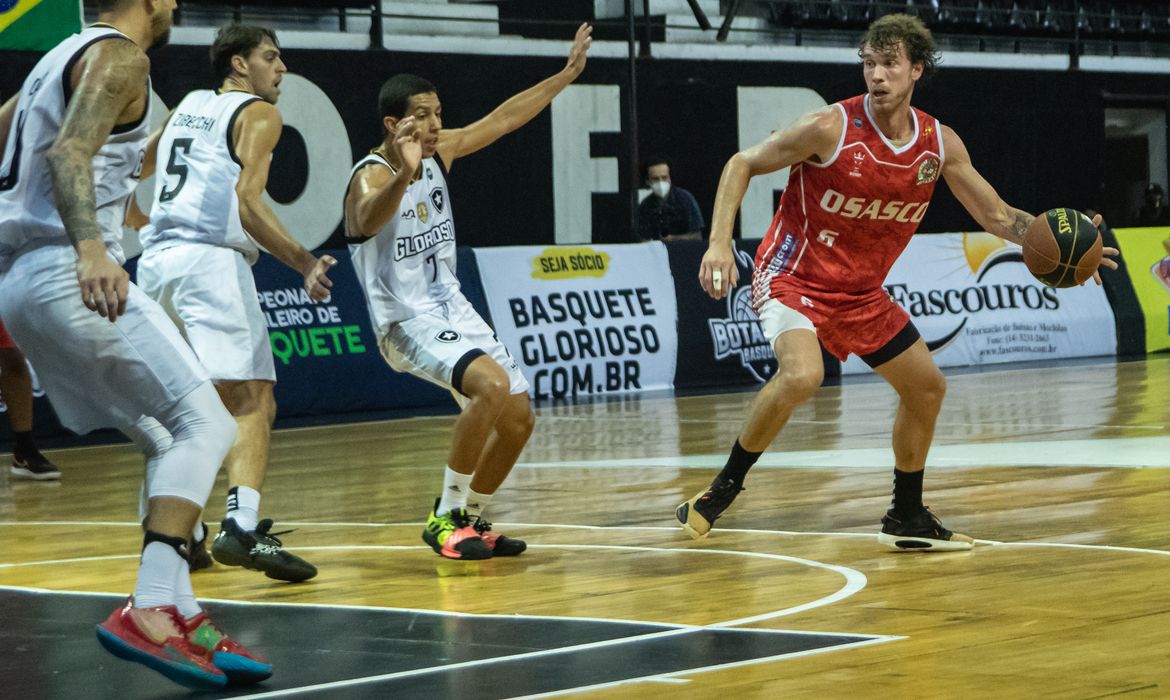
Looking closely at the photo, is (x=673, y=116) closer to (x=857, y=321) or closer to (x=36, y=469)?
(x=36, y=469)

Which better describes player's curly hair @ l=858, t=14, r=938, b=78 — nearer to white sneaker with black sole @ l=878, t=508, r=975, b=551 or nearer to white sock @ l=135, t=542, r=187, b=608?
white sneaker with black sole @ l=878, t=508, r=975, b=551

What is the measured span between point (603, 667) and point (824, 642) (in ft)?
2.09

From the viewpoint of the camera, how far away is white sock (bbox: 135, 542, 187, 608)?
4.58 metres

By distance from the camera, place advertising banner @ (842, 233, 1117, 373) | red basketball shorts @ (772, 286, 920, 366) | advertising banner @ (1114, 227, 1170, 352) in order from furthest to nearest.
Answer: advertising banner @ (1114, 227, 1170, 352) → advertising banner @ (842, 233, 1117, 373) → red basketball shorts @ (772, 286, 920, 366)

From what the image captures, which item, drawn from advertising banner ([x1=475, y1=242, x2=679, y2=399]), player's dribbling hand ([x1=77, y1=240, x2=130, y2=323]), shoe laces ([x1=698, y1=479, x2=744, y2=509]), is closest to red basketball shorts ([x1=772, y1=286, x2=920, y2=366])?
shoe laces ([x1=698, y1=479, x2=744, y2=509])

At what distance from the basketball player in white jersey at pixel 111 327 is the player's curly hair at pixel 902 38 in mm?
3022

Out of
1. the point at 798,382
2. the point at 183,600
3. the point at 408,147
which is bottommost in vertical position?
the point at 183,600

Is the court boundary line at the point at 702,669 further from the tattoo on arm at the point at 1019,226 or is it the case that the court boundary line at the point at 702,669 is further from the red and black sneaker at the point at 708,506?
the tattoo on arm at the point at 1019,226

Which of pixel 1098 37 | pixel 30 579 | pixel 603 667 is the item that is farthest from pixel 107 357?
pixel 1098 37

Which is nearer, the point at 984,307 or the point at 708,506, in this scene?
the point at 708,506

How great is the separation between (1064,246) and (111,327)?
3957mm

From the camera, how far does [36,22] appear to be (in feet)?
45.2

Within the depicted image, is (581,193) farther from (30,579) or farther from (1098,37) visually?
(30,579)

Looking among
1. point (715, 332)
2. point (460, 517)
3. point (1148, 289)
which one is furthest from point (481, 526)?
point (1148, 289)
